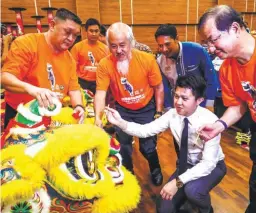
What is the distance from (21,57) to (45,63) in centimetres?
14

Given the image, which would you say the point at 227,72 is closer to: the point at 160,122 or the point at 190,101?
the point at 190,101

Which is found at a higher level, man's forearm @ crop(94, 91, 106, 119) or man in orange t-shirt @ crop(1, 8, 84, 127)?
man in orange t-shirt @ crop(1, 8, 84, 127)

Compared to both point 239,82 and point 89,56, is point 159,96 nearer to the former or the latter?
point 239,82

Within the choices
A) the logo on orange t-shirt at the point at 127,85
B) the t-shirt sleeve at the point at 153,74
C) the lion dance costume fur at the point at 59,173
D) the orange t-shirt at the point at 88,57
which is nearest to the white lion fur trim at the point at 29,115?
the lion dance costume fur at the point at 59,173

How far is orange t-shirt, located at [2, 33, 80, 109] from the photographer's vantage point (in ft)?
4.72

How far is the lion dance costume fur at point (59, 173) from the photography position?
73 cm

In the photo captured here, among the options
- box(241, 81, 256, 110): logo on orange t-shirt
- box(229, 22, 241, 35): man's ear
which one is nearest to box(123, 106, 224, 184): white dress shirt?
box(241, 81, 256, 110): logo on orange t-shirt

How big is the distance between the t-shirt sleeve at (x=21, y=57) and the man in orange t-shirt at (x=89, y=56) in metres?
1.57

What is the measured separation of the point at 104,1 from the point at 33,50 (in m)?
4.66

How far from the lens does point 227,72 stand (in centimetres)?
130

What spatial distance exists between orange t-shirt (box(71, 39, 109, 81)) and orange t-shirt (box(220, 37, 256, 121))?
1.97 meters

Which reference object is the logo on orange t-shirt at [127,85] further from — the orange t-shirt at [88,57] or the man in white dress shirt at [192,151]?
the orange t-shirt at [88,57]

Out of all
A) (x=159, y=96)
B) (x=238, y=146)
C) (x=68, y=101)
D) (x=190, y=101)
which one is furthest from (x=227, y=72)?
(x=238, y=146)

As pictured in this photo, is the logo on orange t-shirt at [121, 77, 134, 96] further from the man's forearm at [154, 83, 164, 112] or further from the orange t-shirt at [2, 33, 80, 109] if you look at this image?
the orange t-shirt at [2, 33, 80, 109]
